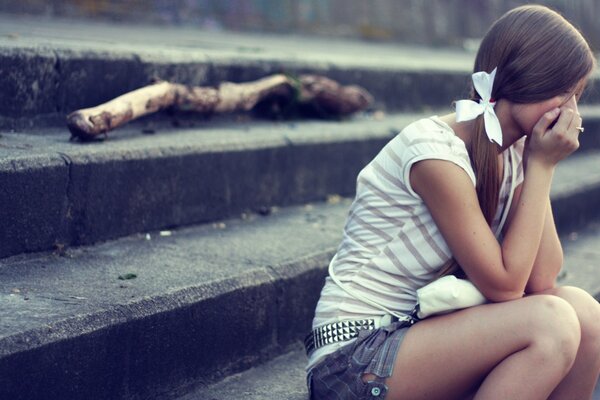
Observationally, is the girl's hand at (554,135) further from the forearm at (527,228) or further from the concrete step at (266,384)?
the concrete step at (266,384)

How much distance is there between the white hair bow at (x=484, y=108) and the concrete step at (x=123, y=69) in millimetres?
916

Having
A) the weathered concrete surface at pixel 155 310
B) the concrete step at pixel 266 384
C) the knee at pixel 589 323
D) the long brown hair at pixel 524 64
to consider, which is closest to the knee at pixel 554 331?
the knee at pixel 589 323

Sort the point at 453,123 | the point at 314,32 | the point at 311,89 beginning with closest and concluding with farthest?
the point at 453,123, the point at 311,89, the point at 314,32

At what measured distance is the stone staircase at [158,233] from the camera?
2510 mm

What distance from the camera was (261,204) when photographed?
398 cm

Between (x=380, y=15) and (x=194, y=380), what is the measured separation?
7.68m

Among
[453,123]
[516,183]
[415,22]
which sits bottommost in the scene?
[415,22]

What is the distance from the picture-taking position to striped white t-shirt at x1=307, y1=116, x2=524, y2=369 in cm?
253

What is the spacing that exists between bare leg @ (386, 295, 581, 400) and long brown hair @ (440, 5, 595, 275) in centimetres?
22

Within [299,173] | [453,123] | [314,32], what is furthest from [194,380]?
[314,32]

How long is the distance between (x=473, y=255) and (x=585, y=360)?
0.47m

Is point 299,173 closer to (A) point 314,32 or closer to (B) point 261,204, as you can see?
(B) point 261,204

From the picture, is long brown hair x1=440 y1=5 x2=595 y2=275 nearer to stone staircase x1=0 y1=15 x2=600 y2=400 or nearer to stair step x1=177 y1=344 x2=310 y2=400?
stair step x1=177 y1=344 x2=310 y2=400

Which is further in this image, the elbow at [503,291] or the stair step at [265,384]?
the stair step at [265,384]
